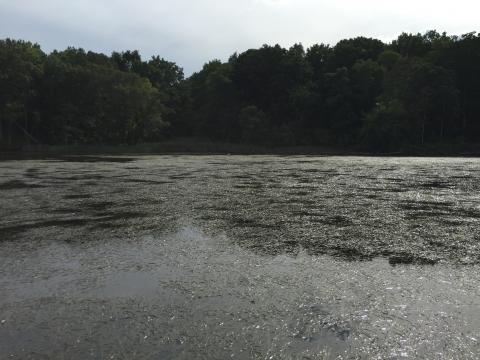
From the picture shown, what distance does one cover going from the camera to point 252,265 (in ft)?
15.7

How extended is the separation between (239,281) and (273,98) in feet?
212

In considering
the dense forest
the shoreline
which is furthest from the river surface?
the dense forest

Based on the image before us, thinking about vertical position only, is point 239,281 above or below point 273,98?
below

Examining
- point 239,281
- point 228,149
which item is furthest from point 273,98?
point 239,281

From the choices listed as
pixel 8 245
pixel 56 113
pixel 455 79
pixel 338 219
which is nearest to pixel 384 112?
pixel 455 79

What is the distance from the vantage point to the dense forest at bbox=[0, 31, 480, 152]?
4975 centimetres

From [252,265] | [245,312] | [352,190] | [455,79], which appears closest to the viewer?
[245,312]

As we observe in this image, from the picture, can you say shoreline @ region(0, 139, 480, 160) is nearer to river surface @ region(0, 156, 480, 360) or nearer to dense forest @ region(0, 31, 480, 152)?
dense forest @ region(0, 31, 480, 152)

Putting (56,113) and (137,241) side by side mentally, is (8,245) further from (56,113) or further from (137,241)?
(56,113)

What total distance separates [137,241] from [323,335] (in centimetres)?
353

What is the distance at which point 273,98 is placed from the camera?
67.1 m

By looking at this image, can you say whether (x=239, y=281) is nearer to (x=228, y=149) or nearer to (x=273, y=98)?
(x=228, y=149)

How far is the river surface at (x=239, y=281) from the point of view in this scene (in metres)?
2.89

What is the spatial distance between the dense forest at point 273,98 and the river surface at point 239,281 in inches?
1775
